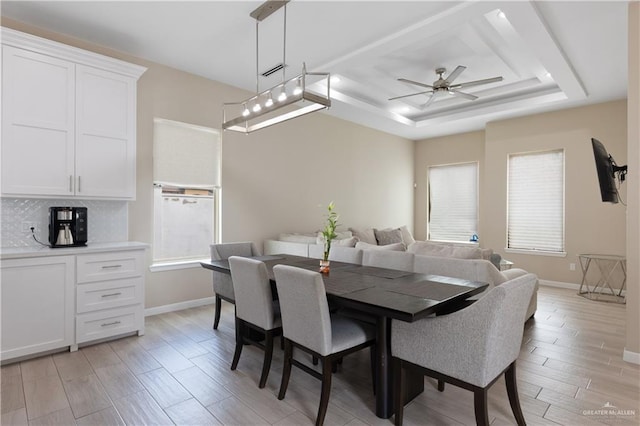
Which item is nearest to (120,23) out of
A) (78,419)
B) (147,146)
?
(147,146)

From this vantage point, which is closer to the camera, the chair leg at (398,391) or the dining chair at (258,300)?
the chair leg at (398,391)

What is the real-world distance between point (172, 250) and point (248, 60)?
251 centimetres

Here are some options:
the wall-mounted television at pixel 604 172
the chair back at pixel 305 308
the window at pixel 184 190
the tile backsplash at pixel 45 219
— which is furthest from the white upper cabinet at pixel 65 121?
the wall-mounted television at pixel 604 172

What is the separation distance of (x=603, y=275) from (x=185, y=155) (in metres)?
6.43

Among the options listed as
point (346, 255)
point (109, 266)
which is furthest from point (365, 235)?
point (109, 266)

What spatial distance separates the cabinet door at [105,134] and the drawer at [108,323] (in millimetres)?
1135

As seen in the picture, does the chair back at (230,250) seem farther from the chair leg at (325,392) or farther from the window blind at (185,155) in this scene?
the chair leg at (325,392)

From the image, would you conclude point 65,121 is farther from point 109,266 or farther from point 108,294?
point 108,294

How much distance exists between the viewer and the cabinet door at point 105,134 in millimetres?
3256

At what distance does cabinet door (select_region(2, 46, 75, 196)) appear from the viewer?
289 cm

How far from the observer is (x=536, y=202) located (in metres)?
6.11

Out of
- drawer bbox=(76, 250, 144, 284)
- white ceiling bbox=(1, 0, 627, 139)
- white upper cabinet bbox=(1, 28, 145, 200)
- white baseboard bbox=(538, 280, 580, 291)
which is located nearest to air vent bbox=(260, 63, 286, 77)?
white ceiling bbox=(1, 0, 627, 139)

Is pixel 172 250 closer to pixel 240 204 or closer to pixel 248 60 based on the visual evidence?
Answer: pixel 240 204

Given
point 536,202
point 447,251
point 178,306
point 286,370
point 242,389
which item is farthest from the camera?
point 536,202
